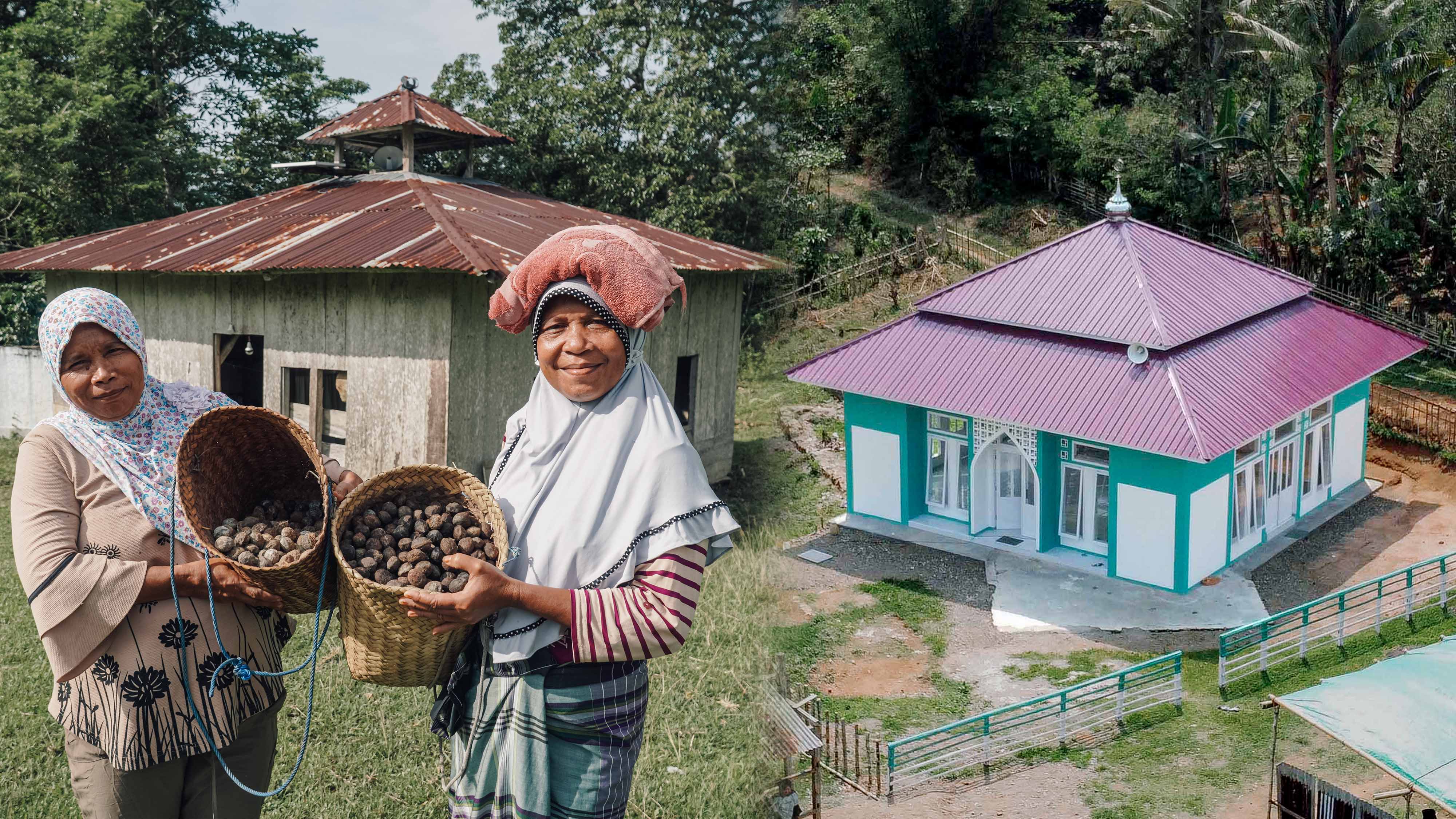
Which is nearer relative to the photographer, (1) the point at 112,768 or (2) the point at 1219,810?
(1) the point at 112,768

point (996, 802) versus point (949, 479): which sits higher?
point (949, 479)

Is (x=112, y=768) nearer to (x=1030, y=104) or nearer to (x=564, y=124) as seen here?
(x=564, y=124)

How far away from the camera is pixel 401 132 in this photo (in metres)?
13.6

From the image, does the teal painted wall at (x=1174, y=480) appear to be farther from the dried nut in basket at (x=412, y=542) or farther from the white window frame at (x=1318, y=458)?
the dried nut in basket at (x=412, y=542)

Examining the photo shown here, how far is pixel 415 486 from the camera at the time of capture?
2.94 m

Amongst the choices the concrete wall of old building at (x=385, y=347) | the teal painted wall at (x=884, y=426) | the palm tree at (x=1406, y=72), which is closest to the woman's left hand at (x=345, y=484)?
the concrete wall of old building at (x=385, y=347)

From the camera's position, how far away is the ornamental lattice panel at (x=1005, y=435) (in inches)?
487

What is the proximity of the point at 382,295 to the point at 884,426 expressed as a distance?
20.0ft

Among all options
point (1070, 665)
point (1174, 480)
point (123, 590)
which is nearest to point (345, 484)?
point (123, 590)

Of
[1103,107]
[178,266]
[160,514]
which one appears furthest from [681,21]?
[160,514]

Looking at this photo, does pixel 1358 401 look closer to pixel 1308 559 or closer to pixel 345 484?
pixel 1308 559

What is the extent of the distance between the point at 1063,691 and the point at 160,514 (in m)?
7.14

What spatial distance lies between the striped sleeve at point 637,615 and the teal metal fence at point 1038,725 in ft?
19.3

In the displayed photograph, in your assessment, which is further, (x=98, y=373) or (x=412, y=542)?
(x=98, y=373)
